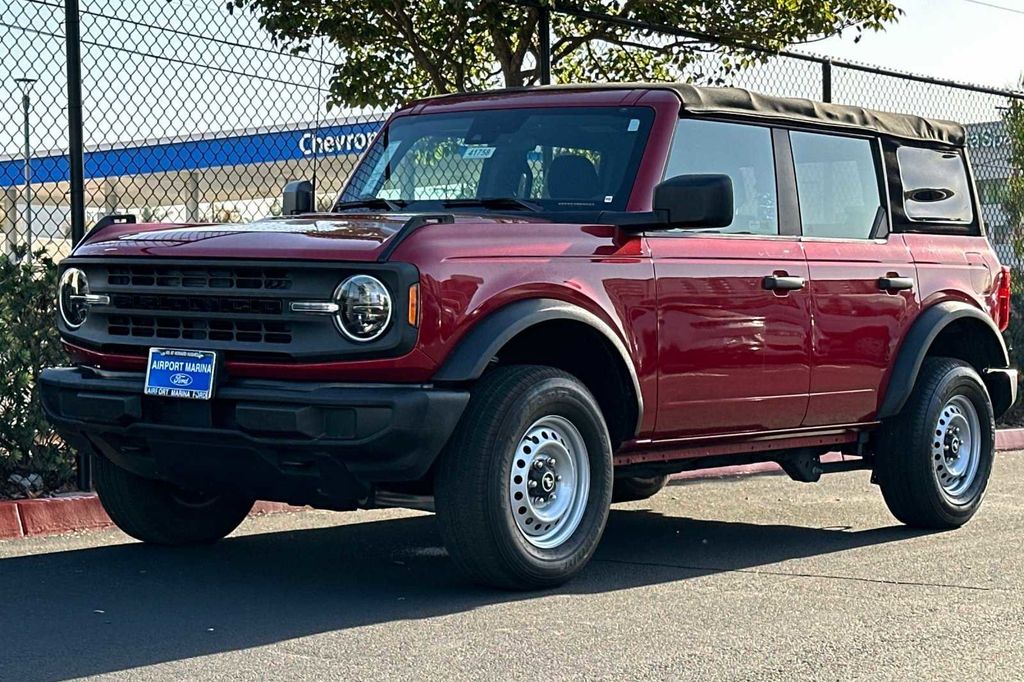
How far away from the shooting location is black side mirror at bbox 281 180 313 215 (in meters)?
8.20

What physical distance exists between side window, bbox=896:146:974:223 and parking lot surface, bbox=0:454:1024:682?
5.23ft

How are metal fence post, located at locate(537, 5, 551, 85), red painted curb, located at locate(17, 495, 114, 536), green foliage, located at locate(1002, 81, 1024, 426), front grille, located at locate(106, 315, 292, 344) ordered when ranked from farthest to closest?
green foliage, located at locate(1002, 81, 1024, 426) < metal fence post, located at locate(537, 5, 551, 85) < red painted curb, located at locate(17, 495, 114, 536) < front grille, located at locate(106, 315, 292, 344)

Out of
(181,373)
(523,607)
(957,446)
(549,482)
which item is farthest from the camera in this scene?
(957,446)

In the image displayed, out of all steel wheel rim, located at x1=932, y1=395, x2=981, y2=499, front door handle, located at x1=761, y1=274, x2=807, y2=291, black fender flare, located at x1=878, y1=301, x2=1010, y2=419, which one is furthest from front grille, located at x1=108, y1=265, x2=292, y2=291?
steel wheel rim, located at x1=932, y1=395, x2=981, y2=499

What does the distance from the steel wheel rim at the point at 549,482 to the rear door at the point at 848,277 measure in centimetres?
153

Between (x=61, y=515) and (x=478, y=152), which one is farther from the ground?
(x=478, y=152)

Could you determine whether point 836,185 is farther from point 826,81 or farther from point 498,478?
point 826,81

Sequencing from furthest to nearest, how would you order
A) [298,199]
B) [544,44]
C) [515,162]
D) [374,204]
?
1. [544,44]
2. [298,199]
3. [374,204]
4. [515,162]

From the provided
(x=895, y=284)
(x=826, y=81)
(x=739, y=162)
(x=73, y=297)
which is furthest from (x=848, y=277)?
(x=826, y=81)

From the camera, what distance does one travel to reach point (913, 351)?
809cm

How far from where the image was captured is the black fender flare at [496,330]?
19.7ft

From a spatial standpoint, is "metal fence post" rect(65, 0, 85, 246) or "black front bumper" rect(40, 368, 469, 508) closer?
"black front bumper" rect(40, 368, 469, 508)

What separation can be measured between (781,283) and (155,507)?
2.82 meters

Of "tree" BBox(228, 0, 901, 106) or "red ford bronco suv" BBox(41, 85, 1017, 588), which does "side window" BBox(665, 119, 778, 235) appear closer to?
"red ford bronco suv" BBox(41, 85, 1017, 588)
